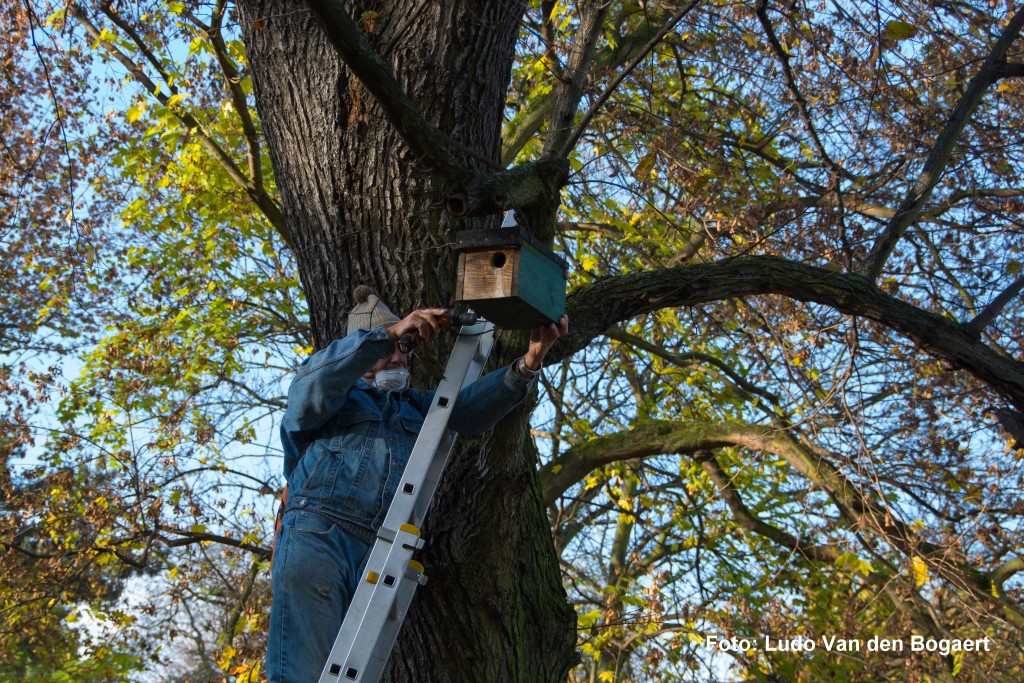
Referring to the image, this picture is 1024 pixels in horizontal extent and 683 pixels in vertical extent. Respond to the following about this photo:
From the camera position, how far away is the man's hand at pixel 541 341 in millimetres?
3170

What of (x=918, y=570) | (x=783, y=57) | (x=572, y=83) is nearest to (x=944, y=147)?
(x=783, y=57)

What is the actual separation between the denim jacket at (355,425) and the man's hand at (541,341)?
7 cm

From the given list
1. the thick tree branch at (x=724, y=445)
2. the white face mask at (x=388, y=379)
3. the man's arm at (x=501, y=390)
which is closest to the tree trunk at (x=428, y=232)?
the man's arm at (x=501, y=390)

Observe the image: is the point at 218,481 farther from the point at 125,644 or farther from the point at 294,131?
the point at 294,131

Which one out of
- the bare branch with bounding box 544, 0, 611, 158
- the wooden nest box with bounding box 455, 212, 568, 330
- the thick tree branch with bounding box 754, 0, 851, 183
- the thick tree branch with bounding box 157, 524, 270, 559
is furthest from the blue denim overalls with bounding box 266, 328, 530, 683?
the thick tree branch with bounding box 157, 524, 270, 559

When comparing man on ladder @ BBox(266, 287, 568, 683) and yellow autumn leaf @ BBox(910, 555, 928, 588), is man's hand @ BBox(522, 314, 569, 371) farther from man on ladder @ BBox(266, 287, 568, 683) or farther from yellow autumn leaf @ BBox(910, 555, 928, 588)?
yellow autumn leaf @ BBox(910, 555, 928, 588)

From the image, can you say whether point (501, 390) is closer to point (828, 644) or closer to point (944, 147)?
point (944, 147)

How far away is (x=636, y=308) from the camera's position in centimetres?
416

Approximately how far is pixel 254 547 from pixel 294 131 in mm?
4802

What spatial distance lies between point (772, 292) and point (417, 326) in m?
2.12

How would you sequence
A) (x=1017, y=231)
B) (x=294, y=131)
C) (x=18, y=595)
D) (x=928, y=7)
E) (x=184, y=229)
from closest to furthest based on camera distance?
(x=294, y=131) < (x=1017, y=231) < (x=928, y=7) < (x=18, y=595) < (x=184, y=229)

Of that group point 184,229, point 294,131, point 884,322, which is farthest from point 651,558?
→ point 294,131

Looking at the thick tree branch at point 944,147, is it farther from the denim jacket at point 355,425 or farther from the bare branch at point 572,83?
the denim jacket at point 355,425

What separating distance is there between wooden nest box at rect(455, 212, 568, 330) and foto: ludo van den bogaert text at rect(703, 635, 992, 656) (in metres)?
5.05
